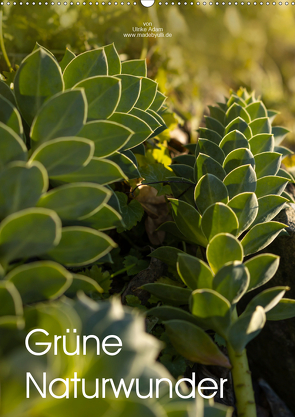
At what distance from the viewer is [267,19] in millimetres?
2836

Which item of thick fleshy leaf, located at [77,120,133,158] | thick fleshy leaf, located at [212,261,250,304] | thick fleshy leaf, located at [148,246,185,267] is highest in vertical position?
thick fleshy leaf, located at [77,120,133,158]

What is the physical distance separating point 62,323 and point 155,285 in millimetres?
270

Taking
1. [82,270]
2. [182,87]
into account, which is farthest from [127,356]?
[182,87]

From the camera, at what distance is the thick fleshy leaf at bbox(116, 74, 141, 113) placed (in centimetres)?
67

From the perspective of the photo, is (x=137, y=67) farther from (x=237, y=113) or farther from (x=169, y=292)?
(x=169, y=292)

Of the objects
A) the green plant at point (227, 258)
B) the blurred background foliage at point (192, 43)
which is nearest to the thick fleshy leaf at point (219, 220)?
the green plant at point (227, 258)

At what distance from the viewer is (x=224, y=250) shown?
54cm

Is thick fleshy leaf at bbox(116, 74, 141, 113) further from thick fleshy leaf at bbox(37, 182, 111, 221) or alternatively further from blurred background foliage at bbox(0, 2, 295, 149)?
blurred background foliage at bbox(0, 2, 295, 149)

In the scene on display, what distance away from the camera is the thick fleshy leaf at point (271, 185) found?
0.70m

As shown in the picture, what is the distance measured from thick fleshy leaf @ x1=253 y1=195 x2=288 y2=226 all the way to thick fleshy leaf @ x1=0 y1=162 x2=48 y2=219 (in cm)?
45

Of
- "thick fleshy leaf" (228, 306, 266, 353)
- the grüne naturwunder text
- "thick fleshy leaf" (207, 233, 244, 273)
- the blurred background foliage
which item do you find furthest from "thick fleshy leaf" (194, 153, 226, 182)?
the blurred background foliage

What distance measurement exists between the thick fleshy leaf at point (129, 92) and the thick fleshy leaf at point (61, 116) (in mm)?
195

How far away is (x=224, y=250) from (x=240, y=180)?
0.18 meters

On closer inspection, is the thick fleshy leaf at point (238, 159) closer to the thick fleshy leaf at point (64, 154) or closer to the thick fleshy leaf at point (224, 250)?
the thick fleshy leaf at point (224, 250)
